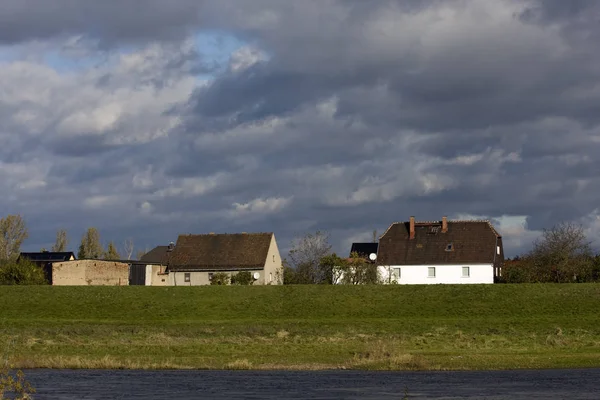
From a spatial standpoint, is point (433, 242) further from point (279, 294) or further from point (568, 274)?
point (279, 294)

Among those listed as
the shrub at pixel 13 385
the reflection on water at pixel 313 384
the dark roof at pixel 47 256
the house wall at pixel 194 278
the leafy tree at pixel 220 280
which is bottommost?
the reflection on water at pixel 313 384

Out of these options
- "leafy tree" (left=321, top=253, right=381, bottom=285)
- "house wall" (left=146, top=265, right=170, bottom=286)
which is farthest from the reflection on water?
"house wall" (left=146, top=265, right=170, bottom=286)

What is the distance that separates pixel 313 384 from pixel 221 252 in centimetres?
9035

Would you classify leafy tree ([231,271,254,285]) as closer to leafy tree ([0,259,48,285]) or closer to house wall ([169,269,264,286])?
house wall ([169,269,264,286])

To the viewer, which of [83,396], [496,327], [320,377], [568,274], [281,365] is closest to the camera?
[83,396]

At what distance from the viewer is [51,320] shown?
76.2 m

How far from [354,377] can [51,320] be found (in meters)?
42.6

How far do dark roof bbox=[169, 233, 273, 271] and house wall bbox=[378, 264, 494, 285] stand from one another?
17012 mm

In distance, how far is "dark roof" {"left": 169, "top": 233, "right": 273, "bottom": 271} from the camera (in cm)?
12475

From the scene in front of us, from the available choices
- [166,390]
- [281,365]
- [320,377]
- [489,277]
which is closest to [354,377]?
[320,377]

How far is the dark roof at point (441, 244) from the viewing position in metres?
121

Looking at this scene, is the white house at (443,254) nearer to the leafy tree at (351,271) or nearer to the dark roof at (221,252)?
the leafy tree at (351,271)

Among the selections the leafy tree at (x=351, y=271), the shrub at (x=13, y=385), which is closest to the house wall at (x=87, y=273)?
the leafy tree at (x=351, y=271)

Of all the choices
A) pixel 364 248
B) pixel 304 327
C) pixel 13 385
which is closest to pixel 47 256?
pixel 364 248
